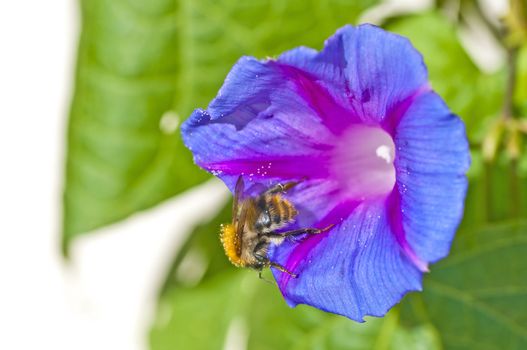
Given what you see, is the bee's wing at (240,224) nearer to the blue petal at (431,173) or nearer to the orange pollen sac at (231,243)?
the orange pollen sac at (231,243)

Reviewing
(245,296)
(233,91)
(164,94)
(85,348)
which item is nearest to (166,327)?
(245,296)

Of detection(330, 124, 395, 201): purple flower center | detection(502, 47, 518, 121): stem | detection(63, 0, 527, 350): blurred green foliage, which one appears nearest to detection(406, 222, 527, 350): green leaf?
detection(63, 0, 527, 350): blurred green foliage

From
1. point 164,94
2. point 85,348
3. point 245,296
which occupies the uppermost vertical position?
point 164,94

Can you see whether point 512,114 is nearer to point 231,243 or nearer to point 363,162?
point 363,162

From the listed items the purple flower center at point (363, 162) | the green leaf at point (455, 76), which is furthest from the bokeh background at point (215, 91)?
the purple flower center at point (363, 162)

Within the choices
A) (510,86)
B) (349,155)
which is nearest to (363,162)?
(349,155)

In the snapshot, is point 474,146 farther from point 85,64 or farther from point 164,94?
point 85,64
